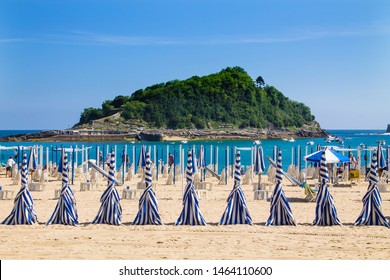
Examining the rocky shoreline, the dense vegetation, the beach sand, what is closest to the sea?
the beach sand

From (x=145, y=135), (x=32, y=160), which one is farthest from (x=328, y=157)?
(x=145, y=135)

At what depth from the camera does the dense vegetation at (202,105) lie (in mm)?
152625

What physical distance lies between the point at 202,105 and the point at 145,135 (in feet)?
102

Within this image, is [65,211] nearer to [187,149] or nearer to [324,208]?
[324,208]

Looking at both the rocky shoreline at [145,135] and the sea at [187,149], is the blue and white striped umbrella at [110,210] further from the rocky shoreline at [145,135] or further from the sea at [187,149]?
the rocky shoreline at [145,135]

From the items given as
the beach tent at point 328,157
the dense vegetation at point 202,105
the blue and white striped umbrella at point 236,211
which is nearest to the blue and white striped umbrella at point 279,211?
the blue and white striped umbrella at point 236,211

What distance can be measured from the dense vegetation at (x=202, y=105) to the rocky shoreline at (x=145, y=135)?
693cm

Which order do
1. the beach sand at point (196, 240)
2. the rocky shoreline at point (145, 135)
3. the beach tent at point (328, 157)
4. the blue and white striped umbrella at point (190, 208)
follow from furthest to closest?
1. the rocky shoreline at point (145, 135)
2. the beach tent at point (328, 157)
3. the blue and white striped umbrella at point (190, 208)
4. the beach sand at point (196, 240)

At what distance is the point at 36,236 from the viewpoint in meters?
14.5

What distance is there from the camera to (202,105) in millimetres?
158500

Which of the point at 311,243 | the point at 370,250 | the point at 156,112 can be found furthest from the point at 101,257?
the point at 156,112

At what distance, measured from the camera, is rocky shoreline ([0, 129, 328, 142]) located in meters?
130

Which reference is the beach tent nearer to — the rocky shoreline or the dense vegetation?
the rocky shoreline

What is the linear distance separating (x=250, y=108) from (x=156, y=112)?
2589 cm
